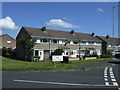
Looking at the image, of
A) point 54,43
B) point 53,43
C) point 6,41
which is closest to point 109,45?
point 54,43

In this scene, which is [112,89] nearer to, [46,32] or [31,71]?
[31,71]

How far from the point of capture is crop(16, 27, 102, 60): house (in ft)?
125

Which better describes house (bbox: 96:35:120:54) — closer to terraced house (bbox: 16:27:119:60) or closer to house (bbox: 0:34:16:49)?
terraced house (bbox: 16:27:119:60)

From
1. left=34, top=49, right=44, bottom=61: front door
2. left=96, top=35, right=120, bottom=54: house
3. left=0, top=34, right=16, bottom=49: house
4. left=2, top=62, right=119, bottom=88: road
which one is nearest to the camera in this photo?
left=2, top=62, right=119, bottom=88: road

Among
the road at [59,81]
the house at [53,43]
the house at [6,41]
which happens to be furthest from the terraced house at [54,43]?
the road at [59,81]

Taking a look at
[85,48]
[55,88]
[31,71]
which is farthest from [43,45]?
[55,88]

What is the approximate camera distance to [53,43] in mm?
40938

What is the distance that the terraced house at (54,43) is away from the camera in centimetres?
3822

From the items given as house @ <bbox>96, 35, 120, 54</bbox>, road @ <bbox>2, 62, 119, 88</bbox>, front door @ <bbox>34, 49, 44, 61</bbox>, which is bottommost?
road @ <bbox>2, 62, 119, 88</bbox>

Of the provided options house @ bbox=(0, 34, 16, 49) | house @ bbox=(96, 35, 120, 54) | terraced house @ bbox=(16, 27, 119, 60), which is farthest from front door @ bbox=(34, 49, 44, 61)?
house @ bbox=(0, 34, 16, 49)

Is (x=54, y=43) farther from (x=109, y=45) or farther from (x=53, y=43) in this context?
(x=109, y=45)

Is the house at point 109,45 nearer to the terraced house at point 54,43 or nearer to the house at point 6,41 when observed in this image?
the terraced house at point 54,43

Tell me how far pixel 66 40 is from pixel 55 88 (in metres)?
35.2

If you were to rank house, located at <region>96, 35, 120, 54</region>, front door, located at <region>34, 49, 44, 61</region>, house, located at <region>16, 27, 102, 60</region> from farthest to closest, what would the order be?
house, located at <region>96, 35, 120, 54</region> → house, located at <region>16, 27, 102, 60</region> → front door, located at <region>34, 49, 44, 61</region>
